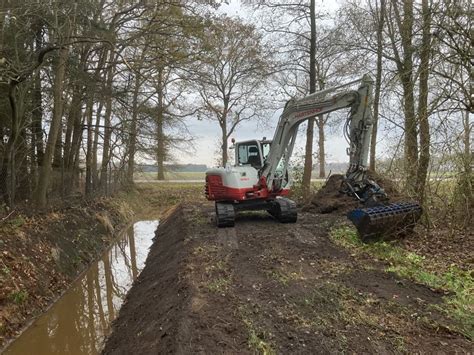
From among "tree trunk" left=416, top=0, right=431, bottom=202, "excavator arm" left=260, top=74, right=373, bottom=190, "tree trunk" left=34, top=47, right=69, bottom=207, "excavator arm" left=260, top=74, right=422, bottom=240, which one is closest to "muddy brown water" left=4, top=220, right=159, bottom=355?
"tree trunk" left=34, top=47, right=69, bottom=207

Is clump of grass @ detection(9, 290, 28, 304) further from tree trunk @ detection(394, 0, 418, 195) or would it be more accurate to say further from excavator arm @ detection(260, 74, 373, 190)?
tree trunk @ detection(394, 0, 418, 195)

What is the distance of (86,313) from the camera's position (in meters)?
8.30

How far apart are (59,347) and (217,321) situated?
3.08 m

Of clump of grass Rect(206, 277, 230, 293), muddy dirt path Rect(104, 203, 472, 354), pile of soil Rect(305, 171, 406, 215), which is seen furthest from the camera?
pile of soil Rect(305, 171, 406, 215)

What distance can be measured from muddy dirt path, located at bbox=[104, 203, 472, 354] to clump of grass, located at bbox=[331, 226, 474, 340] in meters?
0.18

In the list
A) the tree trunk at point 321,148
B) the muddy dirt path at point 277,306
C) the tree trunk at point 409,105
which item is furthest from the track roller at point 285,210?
the tree trunk at point 321,148

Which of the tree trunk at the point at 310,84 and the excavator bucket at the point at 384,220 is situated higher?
the tree trunk at the point at 310,84

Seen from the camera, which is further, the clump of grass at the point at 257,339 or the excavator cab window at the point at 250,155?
the excavator cab window at the point at 250,155

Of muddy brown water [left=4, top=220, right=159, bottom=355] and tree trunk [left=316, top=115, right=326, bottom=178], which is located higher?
tree trunk [left=316, top=115, right=326, bottom=178]

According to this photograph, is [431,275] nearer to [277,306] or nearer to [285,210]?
[277,306]

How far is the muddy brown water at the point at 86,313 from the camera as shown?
6727 mm

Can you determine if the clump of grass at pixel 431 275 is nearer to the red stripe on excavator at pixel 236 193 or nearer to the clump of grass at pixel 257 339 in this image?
the clump of grass at pixel 257 339

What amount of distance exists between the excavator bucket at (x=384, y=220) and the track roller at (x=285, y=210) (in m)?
3.34

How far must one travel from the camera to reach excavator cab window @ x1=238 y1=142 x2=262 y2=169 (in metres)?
12.4
